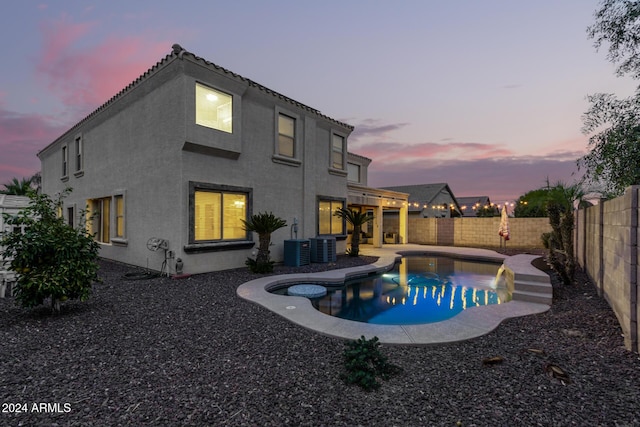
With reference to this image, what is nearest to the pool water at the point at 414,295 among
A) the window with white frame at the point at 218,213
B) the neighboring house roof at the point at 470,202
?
the window with white frame at the point at 218,213

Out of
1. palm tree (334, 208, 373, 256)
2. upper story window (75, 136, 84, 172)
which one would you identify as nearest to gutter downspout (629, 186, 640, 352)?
palm tree (334, 208, 373, 256)

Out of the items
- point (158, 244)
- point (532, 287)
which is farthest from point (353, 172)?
point (532, 287)

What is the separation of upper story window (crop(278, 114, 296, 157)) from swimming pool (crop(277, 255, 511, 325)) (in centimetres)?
603

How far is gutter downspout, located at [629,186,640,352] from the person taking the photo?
369cm

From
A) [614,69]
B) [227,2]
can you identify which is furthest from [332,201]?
[614,69]

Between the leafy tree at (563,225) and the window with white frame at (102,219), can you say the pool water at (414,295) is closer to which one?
the leafy tree at (563,225)

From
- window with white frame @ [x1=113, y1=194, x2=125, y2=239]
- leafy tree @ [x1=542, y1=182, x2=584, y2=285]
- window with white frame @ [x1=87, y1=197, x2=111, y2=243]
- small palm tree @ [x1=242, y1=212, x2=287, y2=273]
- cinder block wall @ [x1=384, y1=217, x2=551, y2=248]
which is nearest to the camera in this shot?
leafy tree @ [x1=542, y1=182, x2=584, y2=285]

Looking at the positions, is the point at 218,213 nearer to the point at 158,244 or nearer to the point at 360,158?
the point at 158,244

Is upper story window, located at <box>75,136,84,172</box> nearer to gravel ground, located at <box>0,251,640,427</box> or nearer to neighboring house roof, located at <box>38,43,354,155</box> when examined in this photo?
neighboring house roof, located at <box>38,43,354,155</box>

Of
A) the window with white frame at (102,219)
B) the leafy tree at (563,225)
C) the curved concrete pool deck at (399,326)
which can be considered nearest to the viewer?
the curved concrete pool deck at (399,326)

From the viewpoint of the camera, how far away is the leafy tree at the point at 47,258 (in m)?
4.90

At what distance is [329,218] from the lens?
14164 mm

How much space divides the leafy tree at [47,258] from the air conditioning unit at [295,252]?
21.0 ft

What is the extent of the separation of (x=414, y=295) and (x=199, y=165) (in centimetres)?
759
